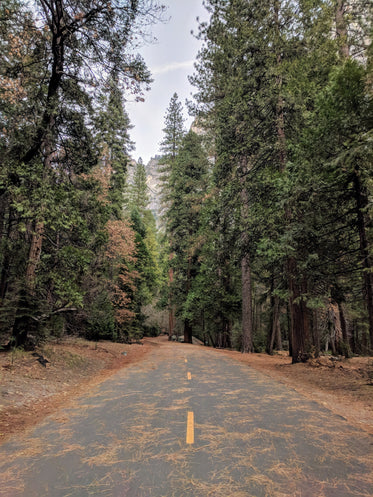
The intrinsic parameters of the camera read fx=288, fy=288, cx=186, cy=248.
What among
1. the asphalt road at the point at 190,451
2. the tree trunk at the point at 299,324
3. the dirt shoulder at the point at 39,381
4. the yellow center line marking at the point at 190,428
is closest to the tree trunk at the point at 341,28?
the tree trunk at the point at 299,324

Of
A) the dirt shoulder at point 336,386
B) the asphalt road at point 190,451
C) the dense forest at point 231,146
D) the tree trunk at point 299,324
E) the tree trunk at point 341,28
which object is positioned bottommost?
the dirt shoulder at point 336,386

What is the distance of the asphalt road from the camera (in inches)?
120

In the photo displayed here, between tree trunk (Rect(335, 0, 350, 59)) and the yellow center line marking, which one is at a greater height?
tree trunk (Rect(335, 0, 350, 59))

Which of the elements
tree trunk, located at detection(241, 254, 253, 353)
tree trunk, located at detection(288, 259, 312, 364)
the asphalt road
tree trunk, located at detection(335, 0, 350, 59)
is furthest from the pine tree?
the asphalt road

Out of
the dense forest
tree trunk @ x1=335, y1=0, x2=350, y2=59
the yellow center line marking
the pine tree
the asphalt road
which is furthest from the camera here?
the pine tree

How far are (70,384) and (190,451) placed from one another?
5.81 meters

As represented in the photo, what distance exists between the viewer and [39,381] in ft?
25.6

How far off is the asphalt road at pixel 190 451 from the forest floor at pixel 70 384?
21.6 inches

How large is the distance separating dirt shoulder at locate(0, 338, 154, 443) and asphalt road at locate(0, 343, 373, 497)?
1.85 ft

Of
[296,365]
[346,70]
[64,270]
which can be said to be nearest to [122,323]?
[64,270]

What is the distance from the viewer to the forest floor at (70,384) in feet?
18.5

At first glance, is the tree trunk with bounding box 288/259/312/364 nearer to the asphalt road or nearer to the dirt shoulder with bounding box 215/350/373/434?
the dirt shoulder with bounding box 215/350/373/434

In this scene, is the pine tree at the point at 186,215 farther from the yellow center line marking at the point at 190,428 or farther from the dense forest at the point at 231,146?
the yellow center line marking at the point at 190,428

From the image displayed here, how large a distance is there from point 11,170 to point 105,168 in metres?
12.5
